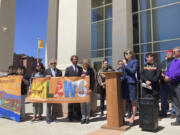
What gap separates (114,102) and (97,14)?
12.0m

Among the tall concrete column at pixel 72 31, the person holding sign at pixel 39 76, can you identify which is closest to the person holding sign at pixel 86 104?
the person holding sign at pixel 39 76

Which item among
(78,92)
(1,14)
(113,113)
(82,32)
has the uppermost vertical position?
(1,14)

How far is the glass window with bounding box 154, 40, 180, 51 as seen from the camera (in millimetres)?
11082

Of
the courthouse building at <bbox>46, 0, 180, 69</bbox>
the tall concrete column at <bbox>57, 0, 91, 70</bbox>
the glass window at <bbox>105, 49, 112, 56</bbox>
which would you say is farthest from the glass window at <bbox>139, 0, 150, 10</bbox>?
the tall concrete column at <bbox>57, 0, 91, 70</bbox>

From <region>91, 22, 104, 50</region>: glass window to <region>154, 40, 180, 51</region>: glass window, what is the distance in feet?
14.2

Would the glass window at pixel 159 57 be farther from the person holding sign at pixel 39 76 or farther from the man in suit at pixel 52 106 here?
the person holding sign at pixel 39 76

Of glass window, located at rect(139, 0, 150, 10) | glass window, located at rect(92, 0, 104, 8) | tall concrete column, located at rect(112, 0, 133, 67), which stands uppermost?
glass window, located at rect(92, 0, 104, 8)

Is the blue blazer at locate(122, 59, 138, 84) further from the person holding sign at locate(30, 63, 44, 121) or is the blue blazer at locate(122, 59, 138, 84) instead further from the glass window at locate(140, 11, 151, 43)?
the glass window at locate(140, 11, 151, 43)

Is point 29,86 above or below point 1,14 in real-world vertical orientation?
below

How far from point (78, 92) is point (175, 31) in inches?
345

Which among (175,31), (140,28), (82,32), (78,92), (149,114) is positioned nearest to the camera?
(149,114)

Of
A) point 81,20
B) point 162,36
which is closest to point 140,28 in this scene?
point 162,36

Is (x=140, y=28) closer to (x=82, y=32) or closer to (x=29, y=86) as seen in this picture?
(x=82, y=32)

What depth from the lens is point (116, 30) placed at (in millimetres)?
11789
